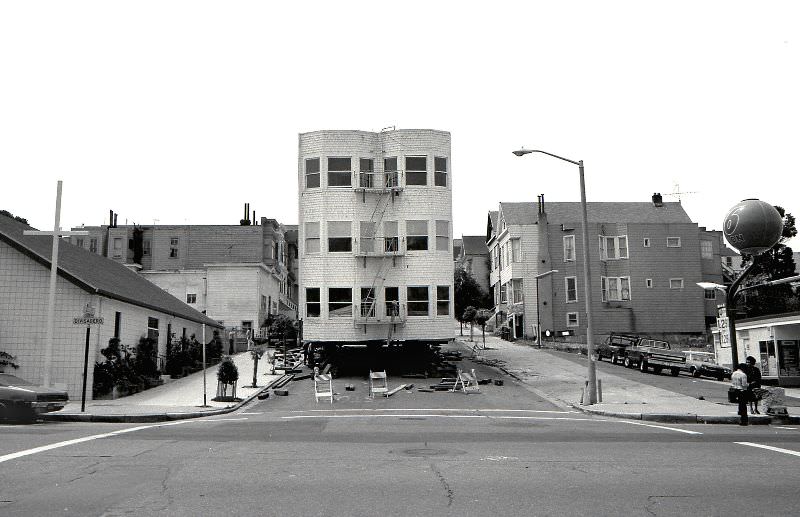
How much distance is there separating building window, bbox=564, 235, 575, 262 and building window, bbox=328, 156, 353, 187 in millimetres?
27497

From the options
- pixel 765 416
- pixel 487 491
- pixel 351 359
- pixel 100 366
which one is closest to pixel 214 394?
pixel 100 366

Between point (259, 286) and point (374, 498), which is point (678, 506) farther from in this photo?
point (259, 286)

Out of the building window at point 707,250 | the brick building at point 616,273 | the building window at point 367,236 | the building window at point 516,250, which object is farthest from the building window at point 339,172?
the building window at point 707,250

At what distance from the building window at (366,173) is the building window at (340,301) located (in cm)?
525

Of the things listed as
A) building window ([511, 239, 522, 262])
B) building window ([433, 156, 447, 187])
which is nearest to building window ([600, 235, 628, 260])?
building window ([511, 239, 522, 262])

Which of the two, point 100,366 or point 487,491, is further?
point 100,366

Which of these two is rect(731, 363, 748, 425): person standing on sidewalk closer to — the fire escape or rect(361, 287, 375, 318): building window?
the fire escape

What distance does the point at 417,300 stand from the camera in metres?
34.4

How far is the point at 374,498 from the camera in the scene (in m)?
7.98

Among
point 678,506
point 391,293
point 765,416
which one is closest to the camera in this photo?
point 678,506

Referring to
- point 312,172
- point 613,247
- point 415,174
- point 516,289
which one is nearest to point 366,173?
point 415,174

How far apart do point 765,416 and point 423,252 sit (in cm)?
1861

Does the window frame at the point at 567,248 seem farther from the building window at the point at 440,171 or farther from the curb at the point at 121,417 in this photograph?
the curb at the point at 121,417

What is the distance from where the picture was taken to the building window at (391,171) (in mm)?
34531
